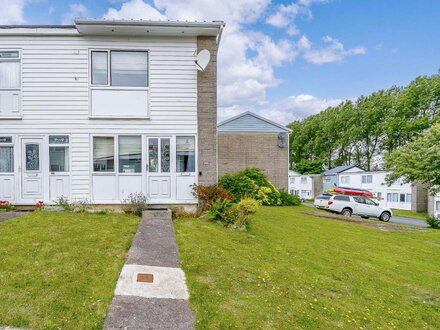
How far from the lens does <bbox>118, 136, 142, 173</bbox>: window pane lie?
10742mm

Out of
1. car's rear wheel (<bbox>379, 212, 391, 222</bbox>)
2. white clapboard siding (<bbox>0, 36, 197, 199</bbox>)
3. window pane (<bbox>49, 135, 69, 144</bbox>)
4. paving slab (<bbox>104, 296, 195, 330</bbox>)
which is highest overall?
white clapboard siding (<bbox>0, 36, 197, 199</bbox>)

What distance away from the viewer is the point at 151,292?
15.5 feet

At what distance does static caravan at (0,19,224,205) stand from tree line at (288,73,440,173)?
1223 inches

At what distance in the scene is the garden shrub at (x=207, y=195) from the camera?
34.3 ft

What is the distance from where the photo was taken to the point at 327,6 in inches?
669

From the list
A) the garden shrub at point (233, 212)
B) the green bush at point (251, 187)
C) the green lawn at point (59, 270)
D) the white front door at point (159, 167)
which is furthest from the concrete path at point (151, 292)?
the green bush at point (251, 187)

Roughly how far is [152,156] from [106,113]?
221 cm

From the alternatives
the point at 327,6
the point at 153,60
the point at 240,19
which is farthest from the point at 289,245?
the point at 327,6

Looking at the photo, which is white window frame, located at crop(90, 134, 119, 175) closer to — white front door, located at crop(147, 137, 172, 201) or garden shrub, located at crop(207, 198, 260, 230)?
white front door, located at crop(147, 137, 172, 201)

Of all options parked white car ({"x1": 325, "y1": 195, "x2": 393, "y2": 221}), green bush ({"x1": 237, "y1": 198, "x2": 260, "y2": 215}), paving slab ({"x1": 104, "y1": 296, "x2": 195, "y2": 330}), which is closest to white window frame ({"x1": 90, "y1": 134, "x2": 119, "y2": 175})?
green bush ({"x1": 237, "y1": 198, "x2": 260, "y2": 215})

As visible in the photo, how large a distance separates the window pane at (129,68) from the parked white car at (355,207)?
16785mm

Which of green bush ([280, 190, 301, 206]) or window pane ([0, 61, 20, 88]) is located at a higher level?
window pane ([0, 61, 20, 88])

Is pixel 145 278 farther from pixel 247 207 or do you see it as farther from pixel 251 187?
pixel 251 187

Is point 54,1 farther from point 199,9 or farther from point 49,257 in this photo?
point 49,257
